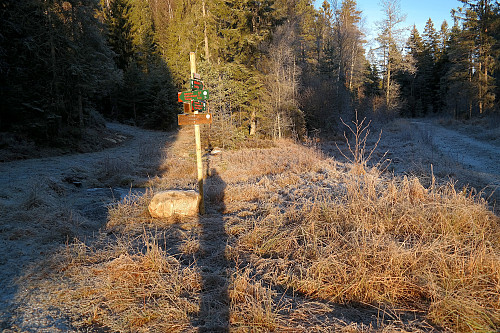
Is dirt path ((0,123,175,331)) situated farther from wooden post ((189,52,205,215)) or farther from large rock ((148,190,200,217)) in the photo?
wooden post ((189,52,205,215))

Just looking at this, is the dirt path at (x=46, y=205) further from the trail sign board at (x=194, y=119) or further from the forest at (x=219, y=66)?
the forest at (x=219, y=66)

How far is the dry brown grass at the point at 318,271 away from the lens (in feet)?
8.46

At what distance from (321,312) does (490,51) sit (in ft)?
106

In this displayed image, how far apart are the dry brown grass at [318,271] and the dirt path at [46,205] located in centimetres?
56

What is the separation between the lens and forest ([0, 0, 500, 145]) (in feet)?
47.9

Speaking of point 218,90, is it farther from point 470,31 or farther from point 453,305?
point 470,31

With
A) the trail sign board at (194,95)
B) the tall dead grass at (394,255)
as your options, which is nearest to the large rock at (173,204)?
the tall dead grass at (394,255)

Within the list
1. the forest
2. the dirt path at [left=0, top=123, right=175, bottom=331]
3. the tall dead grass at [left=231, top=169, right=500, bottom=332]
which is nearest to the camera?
the tall dead grass at [left=231, top=169, right=500, bottom=332]

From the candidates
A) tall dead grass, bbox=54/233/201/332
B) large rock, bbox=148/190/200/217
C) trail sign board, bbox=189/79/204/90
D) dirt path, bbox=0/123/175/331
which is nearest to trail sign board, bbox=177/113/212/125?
trail sign board, bbox=189/79/204/90

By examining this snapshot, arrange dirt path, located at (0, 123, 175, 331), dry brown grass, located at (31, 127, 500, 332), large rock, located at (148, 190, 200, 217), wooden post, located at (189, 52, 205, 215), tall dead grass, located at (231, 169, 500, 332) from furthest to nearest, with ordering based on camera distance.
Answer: large rock, located at (148, 190, 200, 217)
wooden post, located at (189, 52, 205, 215)
dirt path, located at (0, 123, 175, 331)
tall dead grass, located at (231, 169, 500, 332)
dry brown grass, located at (31, 127, 500, 332)

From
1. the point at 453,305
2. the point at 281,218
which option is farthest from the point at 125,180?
the point at 453,305

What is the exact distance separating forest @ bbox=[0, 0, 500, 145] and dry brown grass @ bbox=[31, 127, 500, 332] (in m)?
12.6

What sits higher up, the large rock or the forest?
the forest

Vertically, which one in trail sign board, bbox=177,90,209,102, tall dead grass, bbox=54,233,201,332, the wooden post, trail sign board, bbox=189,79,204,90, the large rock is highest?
trail sign board, bbox=189,79,204,90
